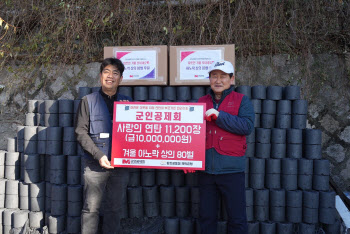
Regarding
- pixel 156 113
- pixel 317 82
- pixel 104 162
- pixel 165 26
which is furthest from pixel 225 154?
pixel 165 26

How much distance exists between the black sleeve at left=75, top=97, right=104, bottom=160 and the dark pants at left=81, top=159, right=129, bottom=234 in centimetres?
16

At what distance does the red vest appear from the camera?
2.24 meters

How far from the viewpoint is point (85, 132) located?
89.4 inches

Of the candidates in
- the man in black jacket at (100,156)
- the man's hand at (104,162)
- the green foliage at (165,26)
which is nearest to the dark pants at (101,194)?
the man in black jacket at (100,156)

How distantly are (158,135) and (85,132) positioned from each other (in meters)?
0.68

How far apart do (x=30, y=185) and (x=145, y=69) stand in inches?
82.4

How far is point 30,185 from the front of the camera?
310cm

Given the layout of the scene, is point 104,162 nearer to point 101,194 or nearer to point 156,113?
point 101,194

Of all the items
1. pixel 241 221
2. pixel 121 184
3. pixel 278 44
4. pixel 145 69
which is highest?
pixel 278 44

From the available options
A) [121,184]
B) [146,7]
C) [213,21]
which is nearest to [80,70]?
[146,7]

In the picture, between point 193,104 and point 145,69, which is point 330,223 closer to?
point 193,104

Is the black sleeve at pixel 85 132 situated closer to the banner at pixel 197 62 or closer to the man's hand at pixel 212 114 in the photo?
the man's hand at pixel 212 114

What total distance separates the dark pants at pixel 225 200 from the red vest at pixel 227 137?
0.23 metres

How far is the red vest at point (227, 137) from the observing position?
7.34 ft
